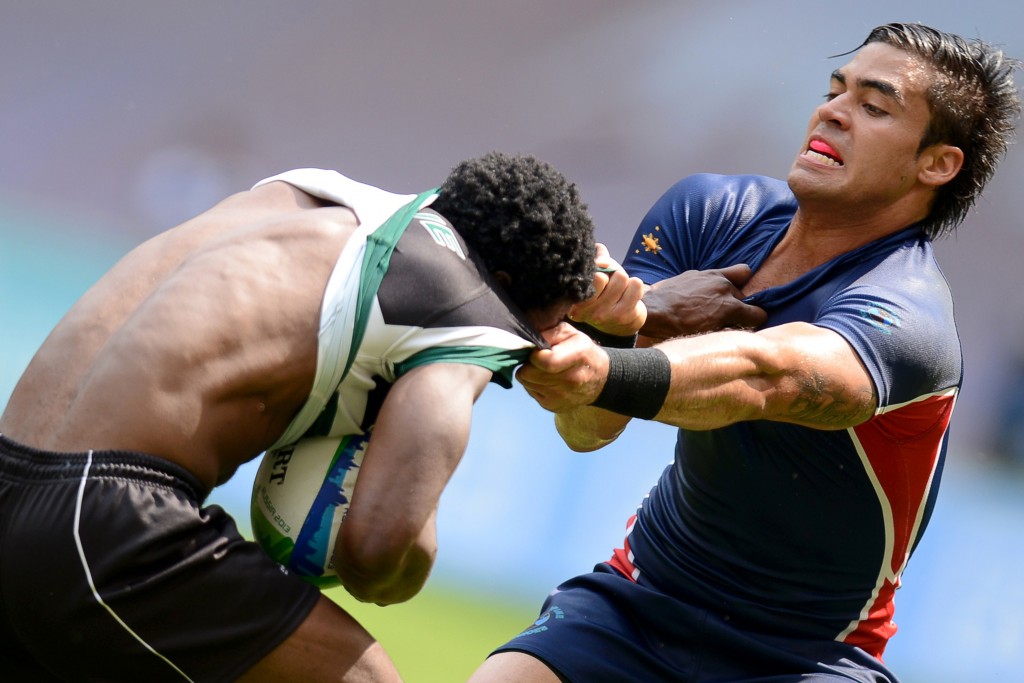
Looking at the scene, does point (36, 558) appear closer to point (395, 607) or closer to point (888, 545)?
point (888, 545)

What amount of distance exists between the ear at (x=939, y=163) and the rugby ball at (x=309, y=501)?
1.97m

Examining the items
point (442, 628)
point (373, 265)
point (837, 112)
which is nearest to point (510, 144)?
point (442, 628)

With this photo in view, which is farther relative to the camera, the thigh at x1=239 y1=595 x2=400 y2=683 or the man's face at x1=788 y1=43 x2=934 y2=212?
the man's face at x1=788 y1=43 x2=934 y2=212

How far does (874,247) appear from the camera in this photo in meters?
3.49

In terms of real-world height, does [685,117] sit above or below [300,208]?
above

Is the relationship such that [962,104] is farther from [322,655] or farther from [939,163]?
[322,655]

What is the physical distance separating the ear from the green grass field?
111 inches

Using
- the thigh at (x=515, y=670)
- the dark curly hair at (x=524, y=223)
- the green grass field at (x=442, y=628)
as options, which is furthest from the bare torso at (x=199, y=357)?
the green grass field at (x=442, y=628)

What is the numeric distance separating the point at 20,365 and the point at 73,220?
1.07 metres

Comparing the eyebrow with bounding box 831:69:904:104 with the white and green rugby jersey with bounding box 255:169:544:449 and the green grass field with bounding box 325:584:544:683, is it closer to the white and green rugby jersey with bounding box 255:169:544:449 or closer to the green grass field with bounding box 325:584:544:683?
the white and green rugby jersey with bounding box 255:169:544:449

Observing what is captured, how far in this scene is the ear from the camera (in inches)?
140

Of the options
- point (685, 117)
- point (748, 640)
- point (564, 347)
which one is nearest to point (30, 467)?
point (564, 347)

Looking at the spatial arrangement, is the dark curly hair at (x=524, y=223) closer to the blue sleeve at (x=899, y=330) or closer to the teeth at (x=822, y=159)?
the blue sleeve at (x=899, y=330)

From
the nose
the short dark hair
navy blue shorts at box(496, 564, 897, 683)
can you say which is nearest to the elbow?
navy blue shorts at box(496, 564, 897, 683)
